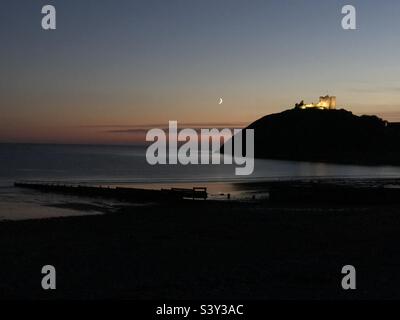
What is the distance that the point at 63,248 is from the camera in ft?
57.6

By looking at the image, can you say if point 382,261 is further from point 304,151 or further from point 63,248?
point 304,151

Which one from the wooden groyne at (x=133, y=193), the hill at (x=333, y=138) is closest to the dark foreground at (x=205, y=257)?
the wooden groyne at (x=133, y=193)

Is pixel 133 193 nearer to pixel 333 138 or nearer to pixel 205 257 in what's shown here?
pixel 205 257

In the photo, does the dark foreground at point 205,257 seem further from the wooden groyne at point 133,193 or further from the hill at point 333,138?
the hill at point 333,138

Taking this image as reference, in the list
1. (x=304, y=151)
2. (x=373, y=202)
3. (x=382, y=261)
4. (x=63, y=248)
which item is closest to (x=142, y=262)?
(x=63, y=248)

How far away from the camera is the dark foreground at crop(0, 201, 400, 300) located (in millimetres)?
A: 11750

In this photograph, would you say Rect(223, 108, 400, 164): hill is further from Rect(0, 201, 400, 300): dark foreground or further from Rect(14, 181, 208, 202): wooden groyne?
Rect(0, 201, 400, 300): dark foreground

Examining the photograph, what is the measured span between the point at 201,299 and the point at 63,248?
8103 mm

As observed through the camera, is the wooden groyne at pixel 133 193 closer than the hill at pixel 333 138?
Yes

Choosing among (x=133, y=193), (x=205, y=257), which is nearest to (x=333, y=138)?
(x=133, y=193)

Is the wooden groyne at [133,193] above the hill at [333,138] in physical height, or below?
below

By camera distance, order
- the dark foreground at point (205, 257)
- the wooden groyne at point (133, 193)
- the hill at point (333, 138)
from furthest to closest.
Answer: the hill at point (333, 138) → the wooden groyne at point (133, 193) → the dark foreground at point (205, 257)

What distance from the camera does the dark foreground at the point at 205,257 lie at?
1175 centimetres

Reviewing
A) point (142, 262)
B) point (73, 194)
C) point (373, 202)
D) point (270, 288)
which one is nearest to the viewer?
point (270, 288)
